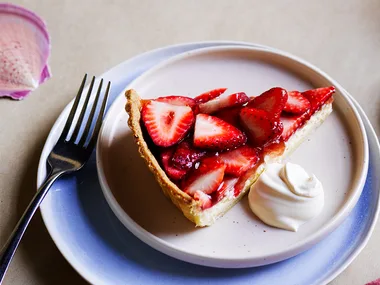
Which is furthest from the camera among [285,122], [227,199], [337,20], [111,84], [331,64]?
[337,20]

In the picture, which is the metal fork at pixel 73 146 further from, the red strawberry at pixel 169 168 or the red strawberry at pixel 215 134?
the red strawberry at pixel 215 134

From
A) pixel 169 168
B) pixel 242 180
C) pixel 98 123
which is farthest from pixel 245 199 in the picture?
pixel 98 123

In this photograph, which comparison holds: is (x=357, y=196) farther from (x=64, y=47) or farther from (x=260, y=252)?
(x=64, y=47)

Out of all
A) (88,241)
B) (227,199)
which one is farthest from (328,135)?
(88,241)

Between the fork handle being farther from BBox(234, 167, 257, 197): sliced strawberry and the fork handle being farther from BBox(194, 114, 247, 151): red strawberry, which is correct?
BBox(234, 167, 257, 197): sliced strawberry

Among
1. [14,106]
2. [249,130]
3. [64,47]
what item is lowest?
[14,106]
